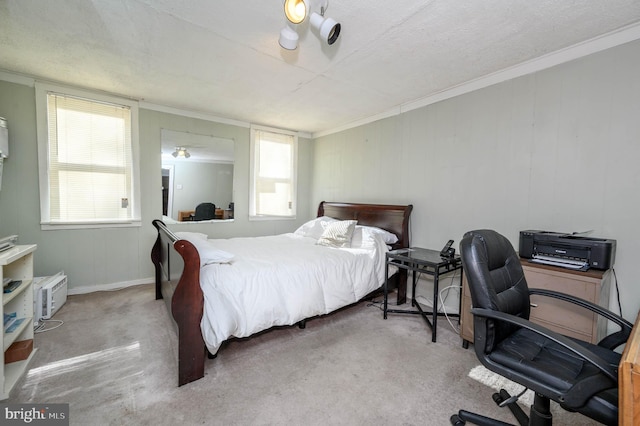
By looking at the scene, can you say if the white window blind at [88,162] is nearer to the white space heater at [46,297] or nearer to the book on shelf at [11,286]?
the white space heater at [46,297]

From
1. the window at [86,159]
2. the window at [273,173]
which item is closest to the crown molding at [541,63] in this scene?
the window at [273,173]

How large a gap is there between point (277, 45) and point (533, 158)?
2.42m

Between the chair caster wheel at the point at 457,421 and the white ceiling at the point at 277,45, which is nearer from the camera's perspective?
the chair caster wheel at the point at 457,421

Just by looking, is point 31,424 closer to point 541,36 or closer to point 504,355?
point 504,355

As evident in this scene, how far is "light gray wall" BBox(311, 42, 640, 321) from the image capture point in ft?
6.36

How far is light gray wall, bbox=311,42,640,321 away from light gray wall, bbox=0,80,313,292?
2514 mm

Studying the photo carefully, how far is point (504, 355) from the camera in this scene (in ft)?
4.26

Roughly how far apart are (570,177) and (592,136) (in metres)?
0.33

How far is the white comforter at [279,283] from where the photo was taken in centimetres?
192

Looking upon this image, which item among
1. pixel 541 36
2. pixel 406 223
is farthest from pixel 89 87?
pixel 541 36

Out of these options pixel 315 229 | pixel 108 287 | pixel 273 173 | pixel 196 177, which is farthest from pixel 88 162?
pixel 315 229

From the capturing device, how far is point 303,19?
152 cm

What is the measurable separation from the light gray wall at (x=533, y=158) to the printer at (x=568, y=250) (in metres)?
0.33

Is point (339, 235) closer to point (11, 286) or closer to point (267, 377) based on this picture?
point (267, 377)
